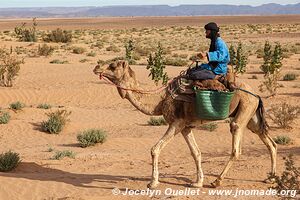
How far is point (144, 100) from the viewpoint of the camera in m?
8.29

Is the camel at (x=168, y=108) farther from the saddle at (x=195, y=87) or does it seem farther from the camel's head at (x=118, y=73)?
the saddle at (x=195, y=87)

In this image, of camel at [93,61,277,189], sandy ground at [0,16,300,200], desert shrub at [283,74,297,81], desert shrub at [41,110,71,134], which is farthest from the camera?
desert shrub at [283,74,297,81]

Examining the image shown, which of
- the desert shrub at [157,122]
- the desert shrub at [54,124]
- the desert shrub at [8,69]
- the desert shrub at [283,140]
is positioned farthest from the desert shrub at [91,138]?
the desert shrub at [8,69]

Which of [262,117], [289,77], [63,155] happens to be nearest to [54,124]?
[63,155]

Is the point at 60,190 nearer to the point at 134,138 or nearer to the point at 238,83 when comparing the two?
the point at 238,83

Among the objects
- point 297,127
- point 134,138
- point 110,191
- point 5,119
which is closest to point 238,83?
point 110,191

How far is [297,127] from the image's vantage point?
596 inches

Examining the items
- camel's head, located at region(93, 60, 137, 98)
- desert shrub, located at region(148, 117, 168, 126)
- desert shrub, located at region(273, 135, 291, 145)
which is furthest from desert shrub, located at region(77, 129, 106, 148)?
camel's head, located at region(93, 60, 137, 98)

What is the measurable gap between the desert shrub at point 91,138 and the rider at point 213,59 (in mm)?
5882

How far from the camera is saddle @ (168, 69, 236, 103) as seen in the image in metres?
8.10

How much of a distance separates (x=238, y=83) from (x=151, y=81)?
15213mm

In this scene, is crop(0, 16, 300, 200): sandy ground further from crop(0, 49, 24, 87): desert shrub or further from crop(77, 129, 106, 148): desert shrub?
crop(0, 49, 24, 87): desert shrub

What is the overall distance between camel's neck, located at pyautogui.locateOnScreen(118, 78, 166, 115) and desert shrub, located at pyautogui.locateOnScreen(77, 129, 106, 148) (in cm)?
551

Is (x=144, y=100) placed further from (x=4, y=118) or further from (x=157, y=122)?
(x=4, y=118)
